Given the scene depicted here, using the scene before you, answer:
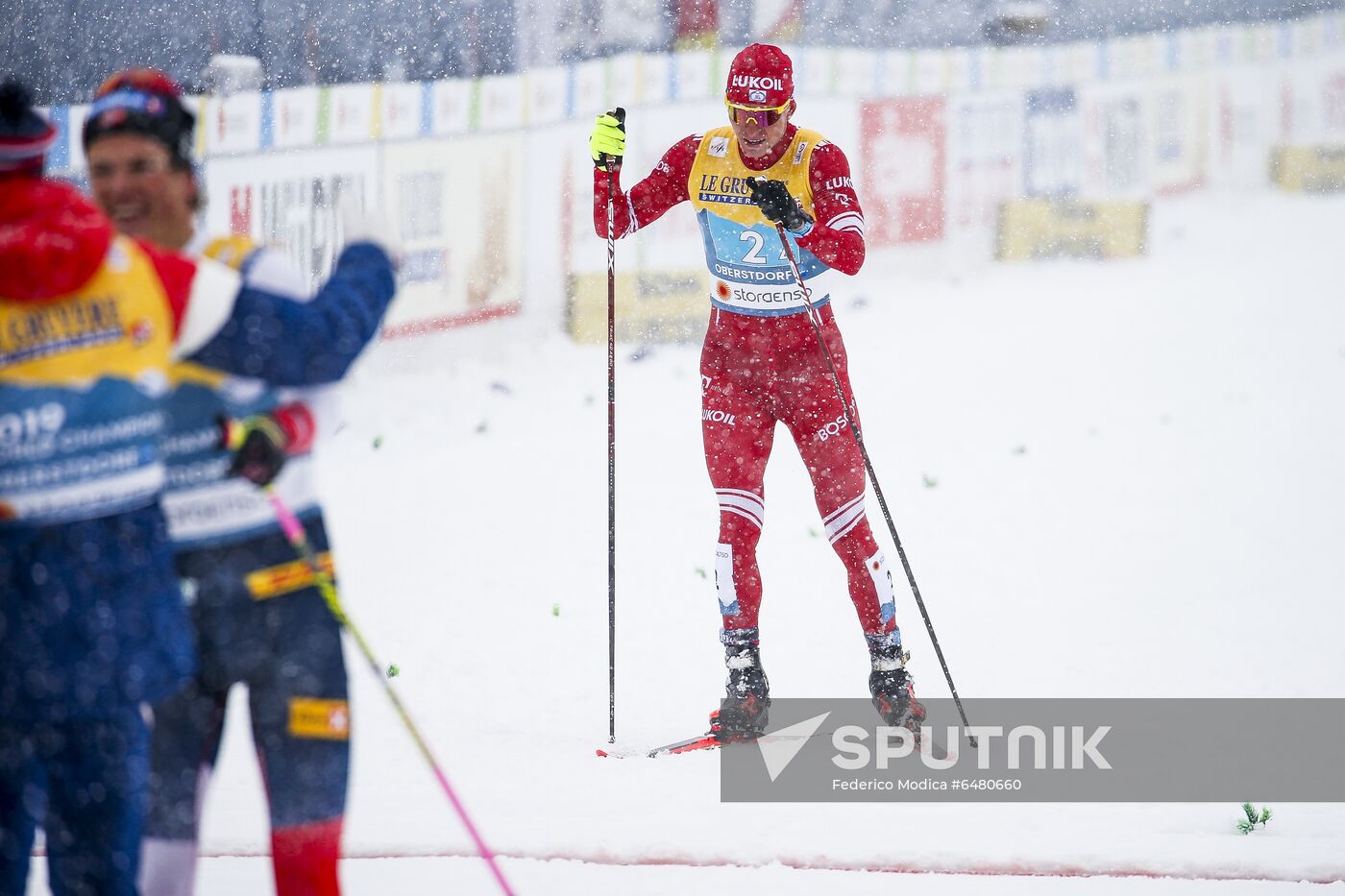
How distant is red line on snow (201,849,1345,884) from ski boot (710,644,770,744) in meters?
1.08

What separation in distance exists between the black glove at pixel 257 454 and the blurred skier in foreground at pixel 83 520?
181 millimetres

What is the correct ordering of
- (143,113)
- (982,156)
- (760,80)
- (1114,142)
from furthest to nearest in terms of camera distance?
1. (1114,142)
2. (982,156)
3. (760,80)
4. (143,113)

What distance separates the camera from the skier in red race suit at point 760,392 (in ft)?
16.8

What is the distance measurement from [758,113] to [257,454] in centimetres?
282

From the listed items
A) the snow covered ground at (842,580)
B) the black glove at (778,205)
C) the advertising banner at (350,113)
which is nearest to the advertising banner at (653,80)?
the snow covered ground at (842,580)

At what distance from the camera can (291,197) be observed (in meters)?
10.8

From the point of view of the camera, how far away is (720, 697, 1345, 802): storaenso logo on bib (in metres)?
4.82

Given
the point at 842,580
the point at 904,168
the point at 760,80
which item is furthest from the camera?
the point at 904,168

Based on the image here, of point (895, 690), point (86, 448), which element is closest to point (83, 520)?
point (86, 448)

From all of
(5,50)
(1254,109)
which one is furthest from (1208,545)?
(1254,109)

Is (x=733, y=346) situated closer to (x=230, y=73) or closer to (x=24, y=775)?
(x=24, y=775)

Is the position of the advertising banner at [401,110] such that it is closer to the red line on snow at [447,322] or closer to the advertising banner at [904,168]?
the red line on snow at [447,322]

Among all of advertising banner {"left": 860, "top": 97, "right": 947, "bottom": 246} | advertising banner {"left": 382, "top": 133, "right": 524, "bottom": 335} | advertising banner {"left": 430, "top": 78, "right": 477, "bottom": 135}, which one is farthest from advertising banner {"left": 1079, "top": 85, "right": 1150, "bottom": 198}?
advertising banner {"left": 430, "top": 78, "right": 477, "bottom": 135}

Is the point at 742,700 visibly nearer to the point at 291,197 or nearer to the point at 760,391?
the point at 760,391
